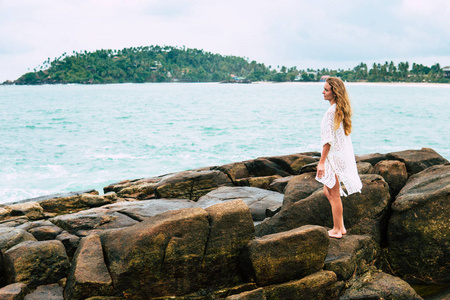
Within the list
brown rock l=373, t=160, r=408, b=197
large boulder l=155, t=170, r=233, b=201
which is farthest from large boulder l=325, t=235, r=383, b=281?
large boulder l=155, t=170, r=233, b=201

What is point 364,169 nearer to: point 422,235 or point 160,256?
point 422,235

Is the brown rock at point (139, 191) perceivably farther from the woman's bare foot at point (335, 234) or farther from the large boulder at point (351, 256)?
the large boulder at point (351, 256)

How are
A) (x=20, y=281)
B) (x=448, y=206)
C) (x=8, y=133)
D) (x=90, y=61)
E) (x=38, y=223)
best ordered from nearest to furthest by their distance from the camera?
(x=20, y=281), (x=448, y=206), (x=38, y=223), (x=8, y=133), (x=90, y=61)

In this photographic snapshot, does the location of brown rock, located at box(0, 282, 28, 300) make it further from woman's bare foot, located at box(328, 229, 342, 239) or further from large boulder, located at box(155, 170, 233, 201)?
large boulder, located at box(155, 170, 233, 201)

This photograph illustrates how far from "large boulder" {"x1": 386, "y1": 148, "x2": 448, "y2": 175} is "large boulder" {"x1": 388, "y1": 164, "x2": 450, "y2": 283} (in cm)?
258

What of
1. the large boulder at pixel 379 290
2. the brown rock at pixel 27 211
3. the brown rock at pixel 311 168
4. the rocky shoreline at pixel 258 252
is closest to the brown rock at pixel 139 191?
the brown rock at pixel 27 211

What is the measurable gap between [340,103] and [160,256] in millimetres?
3394

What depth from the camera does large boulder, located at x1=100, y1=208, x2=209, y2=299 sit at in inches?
232

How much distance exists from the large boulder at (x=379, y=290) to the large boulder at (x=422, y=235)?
2.66ft

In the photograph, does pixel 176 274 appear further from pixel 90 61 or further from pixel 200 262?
pixel 90 61

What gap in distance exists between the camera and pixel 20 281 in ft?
20.9

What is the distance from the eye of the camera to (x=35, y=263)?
6500mm

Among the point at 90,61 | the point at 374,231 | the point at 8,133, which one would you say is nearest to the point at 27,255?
the point at 374,231

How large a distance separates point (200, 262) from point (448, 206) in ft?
12.9
